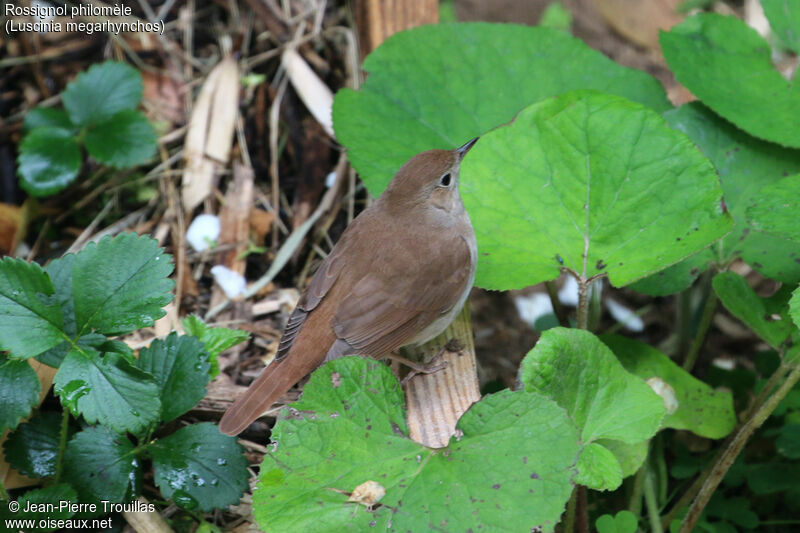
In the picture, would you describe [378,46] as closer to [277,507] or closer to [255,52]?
[255,52]

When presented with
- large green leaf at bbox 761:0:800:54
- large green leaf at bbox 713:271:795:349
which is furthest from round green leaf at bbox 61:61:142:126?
large green leaf at bbox 761:0:800:54

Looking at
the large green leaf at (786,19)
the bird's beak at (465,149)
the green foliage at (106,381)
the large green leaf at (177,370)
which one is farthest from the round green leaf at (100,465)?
the large green leaf at (786,19)

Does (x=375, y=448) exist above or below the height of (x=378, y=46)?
below

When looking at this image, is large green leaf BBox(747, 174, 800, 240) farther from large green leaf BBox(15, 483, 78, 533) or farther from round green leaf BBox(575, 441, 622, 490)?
large green leaf BBox(15, 483, 78, 533)

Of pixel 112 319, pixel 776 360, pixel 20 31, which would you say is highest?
pixel 20 31

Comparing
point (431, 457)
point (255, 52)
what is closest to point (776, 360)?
point (431, 457)

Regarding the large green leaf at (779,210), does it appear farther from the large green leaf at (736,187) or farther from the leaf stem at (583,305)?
the leaf stem at (583,305)
